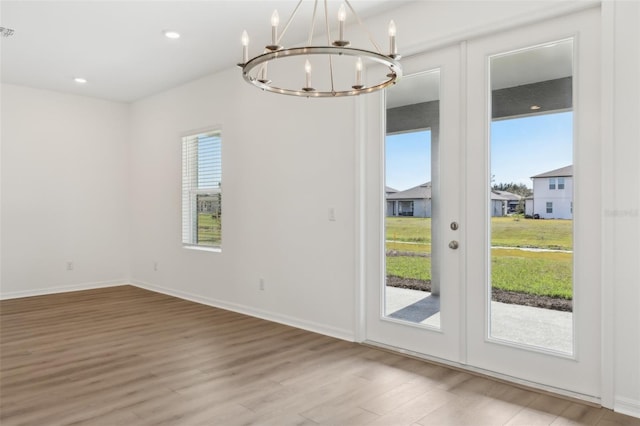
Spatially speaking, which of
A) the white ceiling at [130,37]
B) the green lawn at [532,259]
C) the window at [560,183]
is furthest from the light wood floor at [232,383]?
the white ceiling at [130,37]

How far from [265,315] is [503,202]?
2752 millimetres

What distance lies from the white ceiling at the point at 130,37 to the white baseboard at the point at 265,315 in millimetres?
2776

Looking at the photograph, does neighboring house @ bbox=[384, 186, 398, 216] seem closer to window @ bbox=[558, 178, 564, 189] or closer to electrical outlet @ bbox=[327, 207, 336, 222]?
electrical outlet @ bbox=[327, 207, 336, 222]

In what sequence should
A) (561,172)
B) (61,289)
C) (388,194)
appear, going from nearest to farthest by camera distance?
(561,172) < (388,194) < (61,289)

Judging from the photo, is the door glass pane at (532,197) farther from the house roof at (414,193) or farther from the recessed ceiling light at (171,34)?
the recessed ceiling light at (171,34)

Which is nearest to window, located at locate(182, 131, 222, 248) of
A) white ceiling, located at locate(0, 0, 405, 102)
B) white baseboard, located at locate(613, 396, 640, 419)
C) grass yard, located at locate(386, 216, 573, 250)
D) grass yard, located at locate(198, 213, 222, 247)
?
grass yard, located at locate(198, 213, 222, 247)

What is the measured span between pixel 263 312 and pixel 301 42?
2.85m

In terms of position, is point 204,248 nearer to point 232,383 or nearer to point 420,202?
point 232,383

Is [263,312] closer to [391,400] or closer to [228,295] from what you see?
[228,295]

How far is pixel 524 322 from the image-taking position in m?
2.99

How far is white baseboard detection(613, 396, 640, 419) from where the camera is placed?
2.48m

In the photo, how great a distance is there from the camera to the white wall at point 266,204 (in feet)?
13.4

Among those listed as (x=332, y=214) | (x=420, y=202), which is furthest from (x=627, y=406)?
(x=332, y=214)

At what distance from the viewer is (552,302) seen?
2893 mm
